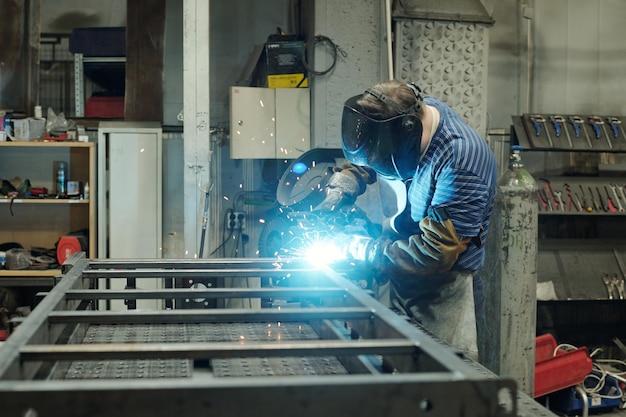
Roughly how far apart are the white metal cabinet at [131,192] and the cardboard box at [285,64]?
940mm

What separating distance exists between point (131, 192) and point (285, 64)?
1425 millimetres

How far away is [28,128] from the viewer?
4.93m

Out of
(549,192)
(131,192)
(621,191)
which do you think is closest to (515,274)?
(549,192)

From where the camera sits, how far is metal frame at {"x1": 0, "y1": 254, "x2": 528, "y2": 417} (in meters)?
0.95

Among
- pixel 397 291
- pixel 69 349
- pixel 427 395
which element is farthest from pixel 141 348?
Result: pixel 397 291

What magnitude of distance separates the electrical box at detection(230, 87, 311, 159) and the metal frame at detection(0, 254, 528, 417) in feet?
10.2

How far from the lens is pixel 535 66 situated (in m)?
5.78

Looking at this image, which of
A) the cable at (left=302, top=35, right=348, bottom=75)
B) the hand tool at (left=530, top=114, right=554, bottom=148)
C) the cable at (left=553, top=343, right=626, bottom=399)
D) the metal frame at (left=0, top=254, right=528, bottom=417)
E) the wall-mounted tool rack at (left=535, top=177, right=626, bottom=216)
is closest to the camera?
the metal frame at (left=0, top=254, right=528, bottom=417)

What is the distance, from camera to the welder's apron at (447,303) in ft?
8.87

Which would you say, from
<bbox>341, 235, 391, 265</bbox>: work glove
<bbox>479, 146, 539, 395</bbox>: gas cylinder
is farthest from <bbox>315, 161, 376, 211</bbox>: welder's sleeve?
<bbox>479, 146, 539, 395</bbox>: gas cylinder

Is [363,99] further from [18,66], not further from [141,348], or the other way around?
[18,66]

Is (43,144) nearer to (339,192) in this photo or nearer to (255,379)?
(339,192)

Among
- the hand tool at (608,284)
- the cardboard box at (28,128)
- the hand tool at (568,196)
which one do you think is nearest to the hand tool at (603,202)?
the hand tool at (568,196)

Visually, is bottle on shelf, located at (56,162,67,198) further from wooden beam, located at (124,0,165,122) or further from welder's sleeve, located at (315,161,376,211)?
welder's sleeve, located at (315,161,376,211)
